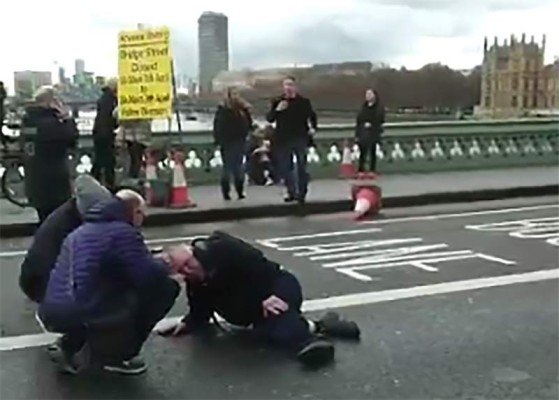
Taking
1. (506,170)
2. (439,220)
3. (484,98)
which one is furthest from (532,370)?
(484,98)

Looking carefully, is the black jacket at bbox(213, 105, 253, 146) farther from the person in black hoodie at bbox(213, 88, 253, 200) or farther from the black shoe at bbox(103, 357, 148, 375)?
the black shoe at bbox(103, 357, 148, 375)

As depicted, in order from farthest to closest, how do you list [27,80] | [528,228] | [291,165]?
[27,80], [291,165], [528,228]

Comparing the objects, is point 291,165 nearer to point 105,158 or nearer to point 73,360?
point 105,158

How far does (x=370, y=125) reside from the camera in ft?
63.5

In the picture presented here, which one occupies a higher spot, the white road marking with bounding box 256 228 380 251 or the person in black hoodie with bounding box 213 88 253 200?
the person in black hoodie with bounding box 213 88 253 200

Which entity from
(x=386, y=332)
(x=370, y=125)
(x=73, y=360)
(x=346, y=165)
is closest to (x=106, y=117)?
(x=370, y=125)

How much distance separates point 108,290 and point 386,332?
2.23 metres

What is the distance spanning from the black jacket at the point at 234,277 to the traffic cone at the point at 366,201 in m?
7.87

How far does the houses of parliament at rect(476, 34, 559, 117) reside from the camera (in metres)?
28.0

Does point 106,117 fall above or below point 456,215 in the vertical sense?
above

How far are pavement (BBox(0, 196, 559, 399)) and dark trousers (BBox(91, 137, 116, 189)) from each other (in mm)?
3250

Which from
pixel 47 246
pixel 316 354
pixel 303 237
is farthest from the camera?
pixel 303 237

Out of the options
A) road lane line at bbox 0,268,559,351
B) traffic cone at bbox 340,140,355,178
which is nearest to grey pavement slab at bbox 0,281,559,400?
road lane line at bbox 0,268,559,351

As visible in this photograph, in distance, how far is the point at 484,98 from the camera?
90.3 ft
